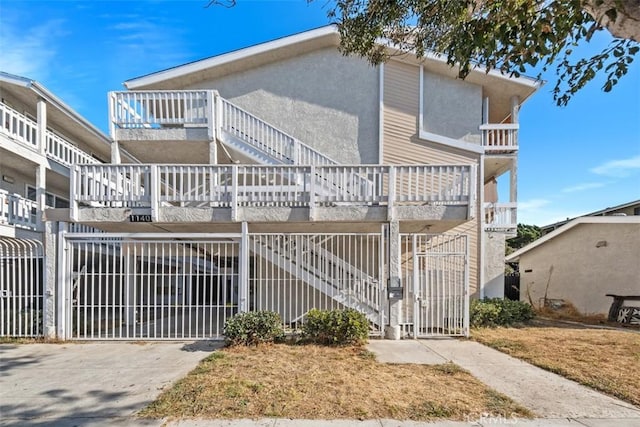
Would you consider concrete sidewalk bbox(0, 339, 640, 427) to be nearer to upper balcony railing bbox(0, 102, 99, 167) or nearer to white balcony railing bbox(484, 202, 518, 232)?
white balcony railing bbox(484, 202, 518, 232)

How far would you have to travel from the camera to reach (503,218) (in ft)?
37.7

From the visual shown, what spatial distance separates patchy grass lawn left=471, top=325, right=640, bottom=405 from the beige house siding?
17.6 feet

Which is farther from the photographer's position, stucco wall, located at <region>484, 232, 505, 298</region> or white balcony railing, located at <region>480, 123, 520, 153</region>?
stucco wall, located at <region>484, 232, 505, 298</region>

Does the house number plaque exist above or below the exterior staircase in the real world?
above

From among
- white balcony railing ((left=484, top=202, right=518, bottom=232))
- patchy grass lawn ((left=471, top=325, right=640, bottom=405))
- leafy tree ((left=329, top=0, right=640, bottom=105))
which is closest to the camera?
leafy tree ((left=329, top=0, right=640, bottom=105))

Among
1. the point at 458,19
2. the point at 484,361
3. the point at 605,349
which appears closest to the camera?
the point at 458,19

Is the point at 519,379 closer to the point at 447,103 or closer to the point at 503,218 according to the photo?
the point at 503,218

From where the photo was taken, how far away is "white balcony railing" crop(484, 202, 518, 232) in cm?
1133

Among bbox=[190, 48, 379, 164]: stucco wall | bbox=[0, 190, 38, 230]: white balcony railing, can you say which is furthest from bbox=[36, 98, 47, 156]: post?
bbox=[190, 48, 379, 164]: stucco wall

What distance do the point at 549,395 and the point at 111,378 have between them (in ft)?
20.4

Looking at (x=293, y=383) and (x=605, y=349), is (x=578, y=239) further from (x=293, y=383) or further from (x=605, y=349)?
(x=293, y=383)

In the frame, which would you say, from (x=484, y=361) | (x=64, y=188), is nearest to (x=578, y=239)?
(x=484, y=361)

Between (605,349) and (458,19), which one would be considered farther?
(605,349)

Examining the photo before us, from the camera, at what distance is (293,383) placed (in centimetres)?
494
